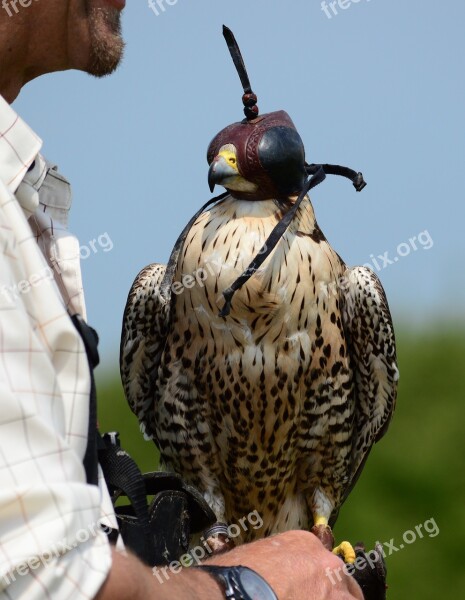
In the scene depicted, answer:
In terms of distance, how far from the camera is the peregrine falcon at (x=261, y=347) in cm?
394

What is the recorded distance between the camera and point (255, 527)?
4426mm

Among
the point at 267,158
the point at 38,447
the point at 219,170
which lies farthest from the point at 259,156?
the point at 38,447

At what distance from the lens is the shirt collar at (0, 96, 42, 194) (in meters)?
1.70

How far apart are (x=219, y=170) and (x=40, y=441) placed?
2474 mm

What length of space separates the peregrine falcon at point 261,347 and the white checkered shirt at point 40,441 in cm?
221

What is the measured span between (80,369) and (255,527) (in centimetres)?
296

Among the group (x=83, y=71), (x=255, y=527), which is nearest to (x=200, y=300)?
(x=255, y=527)

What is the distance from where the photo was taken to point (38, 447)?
143cm

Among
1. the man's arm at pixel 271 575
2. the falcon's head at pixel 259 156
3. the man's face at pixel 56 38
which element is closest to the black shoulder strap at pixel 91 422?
the man's arm at pixel 271 575

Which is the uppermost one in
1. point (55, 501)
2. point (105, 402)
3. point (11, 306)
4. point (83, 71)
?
point (83, 71)

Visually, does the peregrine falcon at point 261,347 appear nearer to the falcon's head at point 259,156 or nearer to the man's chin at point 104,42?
the falcon's head at point 259,156

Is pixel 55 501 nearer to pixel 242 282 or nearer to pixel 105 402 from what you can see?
pixel 242 282

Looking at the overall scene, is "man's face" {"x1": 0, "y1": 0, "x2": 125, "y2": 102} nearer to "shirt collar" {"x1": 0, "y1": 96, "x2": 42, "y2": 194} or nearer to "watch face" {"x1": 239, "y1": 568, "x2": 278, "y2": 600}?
"shirt collar" {"x1": 0, "y1": 96, "x2": 42, "y2": 194}

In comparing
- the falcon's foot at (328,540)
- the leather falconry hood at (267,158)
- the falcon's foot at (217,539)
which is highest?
the leather falconry hood at (267,158)
